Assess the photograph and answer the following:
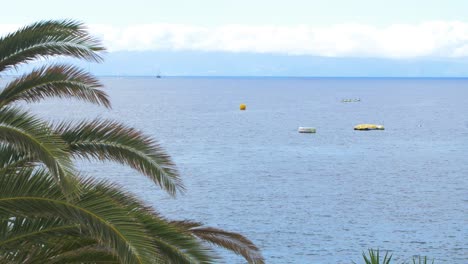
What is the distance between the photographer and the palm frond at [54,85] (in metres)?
11.2

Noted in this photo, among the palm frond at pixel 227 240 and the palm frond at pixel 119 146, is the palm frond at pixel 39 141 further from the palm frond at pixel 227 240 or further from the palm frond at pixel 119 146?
the palm frond at pixel 227 240

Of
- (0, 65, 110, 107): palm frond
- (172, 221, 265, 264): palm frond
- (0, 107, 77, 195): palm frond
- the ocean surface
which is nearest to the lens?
(0, 107, 77, 195): palm frond

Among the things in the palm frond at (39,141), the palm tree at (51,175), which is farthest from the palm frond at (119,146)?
the palm frond at (39,141)

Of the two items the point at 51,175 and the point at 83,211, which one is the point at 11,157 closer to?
the point at 51,175

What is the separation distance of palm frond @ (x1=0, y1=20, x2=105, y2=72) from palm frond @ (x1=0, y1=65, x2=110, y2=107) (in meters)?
0.32

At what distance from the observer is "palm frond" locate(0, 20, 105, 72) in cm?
1091

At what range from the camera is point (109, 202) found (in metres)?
9.53

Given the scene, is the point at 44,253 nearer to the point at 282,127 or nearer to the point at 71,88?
the point at 71,88

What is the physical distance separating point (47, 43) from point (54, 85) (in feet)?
2.18

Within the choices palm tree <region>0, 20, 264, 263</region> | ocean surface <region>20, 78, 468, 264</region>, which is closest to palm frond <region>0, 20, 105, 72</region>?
palm tree <region>0, 20, 264, 263</region>

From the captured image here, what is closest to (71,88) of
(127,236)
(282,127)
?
Answer: (127,236)

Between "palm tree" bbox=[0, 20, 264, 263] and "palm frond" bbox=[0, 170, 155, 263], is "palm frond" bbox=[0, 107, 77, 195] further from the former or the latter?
"palm frond" bbox=[0, 170, 155, 263]

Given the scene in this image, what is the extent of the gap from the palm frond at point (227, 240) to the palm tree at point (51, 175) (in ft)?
6.78

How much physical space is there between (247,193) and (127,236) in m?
46.8
